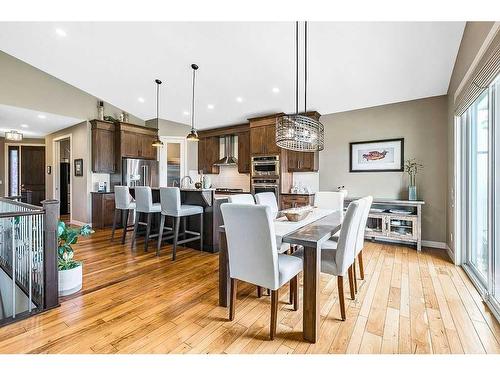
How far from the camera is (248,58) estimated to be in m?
3.87

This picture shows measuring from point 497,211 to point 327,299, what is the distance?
1.72 meters

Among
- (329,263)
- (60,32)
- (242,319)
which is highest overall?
(60,32)

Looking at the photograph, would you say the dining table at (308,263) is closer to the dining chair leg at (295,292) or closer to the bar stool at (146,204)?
the dining chair leg at (295,292)

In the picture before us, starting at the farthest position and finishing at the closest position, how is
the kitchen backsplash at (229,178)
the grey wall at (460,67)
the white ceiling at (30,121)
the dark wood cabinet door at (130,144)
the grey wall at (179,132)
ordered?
the grey wall at (179,132) → the kitchen backsplash at (229,178) → the dark wood cabinet door at (130,144) → the white ceiling at (30,121) → the grey wall at (460,67)

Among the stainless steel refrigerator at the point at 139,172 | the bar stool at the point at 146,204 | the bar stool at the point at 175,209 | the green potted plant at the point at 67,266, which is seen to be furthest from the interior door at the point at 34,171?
the green potted plant at the point at 67,266

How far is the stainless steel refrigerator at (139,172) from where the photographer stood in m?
6.01

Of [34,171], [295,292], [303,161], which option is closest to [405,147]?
[303,161]

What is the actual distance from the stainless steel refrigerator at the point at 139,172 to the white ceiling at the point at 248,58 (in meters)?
1.62

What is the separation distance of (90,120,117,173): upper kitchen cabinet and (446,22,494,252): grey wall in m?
6.50

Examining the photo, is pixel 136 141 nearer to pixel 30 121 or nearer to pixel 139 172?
pixel 139 172

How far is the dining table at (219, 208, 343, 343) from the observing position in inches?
69.1

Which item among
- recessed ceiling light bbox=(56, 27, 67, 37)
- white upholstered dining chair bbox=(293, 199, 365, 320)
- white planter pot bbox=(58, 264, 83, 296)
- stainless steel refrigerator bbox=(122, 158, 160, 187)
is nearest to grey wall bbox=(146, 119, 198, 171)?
stainless steel refrigerator bbox=(122, 158, 160, 187)

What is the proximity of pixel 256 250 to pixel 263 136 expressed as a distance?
13.5 ft
